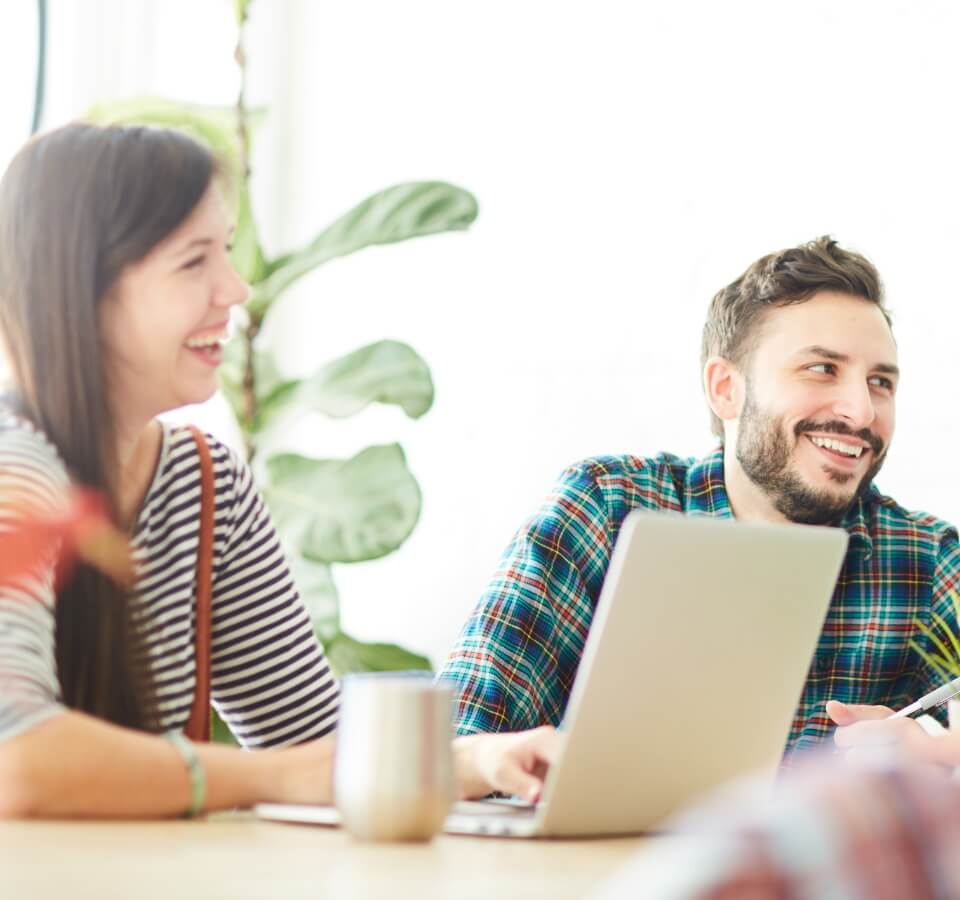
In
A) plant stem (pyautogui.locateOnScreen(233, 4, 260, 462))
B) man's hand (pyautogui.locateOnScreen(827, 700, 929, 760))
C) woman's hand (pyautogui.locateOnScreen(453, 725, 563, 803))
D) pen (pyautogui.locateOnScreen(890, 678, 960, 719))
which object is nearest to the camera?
woman's hand (pyautogui.locateOnScreen(453, 725, 563, 803))

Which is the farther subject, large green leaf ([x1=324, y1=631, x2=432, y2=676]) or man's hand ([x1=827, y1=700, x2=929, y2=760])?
large green leaf ([x1=324, y1=631, x2=432, y2=676])

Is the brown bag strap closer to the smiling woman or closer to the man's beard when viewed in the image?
the smiling woman

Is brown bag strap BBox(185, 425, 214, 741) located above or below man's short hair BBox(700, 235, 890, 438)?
below

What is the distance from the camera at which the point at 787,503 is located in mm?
2135

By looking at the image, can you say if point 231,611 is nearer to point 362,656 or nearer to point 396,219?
point 362,656

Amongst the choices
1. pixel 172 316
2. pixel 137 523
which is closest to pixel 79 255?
pixel 172 316

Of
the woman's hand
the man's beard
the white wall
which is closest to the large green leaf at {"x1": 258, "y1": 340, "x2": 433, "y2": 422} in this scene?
the white wall

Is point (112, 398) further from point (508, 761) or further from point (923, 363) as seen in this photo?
point (923, 363)

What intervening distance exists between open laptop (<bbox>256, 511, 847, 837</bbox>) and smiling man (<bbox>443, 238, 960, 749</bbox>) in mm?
782

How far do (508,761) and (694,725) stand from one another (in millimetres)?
213

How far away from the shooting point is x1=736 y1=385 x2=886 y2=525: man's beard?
2.11 metres

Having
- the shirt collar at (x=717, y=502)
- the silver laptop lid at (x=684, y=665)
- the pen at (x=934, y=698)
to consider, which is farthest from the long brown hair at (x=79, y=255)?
the shirt collar at (x=717, y=502)

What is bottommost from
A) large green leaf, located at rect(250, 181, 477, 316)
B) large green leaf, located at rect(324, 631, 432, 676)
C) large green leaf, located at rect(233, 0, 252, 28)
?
large green leaf, located at rect(324, 631, 432, 676)

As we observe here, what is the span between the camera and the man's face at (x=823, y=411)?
6.93 feet
